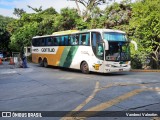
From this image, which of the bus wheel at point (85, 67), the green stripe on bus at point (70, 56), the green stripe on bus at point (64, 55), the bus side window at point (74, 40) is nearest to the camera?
the bus wheel at point (85, 67)

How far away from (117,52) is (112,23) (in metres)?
12.7

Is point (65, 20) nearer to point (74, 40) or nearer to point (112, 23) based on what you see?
point (112, 23)

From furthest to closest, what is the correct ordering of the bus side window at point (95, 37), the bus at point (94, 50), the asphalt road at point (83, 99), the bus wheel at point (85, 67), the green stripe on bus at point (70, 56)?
1. the green stripe on bus at point (70, 56)
2. the bus wheel at point (85, 67)
3. the bus side window at point (95, 37)
4. the bus at point (94, 50)
5. the asphalt road at point (83, 99)

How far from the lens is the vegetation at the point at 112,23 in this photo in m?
23.2

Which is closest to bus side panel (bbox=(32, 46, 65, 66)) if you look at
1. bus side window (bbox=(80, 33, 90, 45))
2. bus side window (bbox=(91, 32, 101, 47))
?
bus side window (bbox=(80, 33, 90, 45))

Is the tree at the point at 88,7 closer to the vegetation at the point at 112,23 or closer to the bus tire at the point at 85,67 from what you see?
the vegetation at the point at 112,23

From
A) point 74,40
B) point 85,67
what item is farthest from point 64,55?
point 85,67

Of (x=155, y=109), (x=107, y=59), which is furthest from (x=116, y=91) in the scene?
(x=107, y=59)

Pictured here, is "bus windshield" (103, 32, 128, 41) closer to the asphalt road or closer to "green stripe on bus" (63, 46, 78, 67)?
"green stripe on bus" (63, 46, 78, 67)

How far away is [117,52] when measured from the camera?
17.2m

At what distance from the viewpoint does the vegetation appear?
23.2 meters

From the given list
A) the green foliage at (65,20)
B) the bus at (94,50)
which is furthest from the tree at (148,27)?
the green foliage at (65,20)

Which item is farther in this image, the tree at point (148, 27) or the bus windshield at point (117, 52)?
the tree at point (148, 27)

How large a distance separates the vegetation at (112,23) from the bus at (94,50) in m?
6.23
